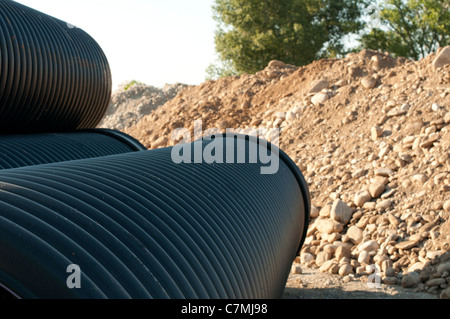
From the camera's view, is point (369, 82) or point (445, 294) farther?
point (369, 82)

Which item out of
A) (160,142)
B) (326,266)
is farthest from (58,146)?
(160,142)

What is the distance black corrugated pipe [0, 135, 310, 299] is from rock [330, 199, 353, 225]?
3325 mm

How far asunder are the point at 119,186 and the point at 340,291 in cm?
388

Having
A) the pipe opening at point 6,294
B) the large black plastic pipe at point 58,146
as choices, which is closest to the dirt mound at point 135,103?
the large black plastic pipe at point 58,146

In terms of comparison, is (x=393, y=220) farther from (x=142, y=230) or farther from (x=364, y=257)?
(x=142, y=230)

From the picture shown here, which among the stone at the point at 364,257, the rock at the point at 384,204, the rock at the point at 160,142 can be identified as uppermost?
the rock at the point at 160,142

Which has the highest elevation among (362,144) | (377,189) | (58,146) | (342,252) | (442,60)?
(442,60)

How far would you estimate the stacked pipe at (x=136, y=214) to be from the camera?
6.05 ft

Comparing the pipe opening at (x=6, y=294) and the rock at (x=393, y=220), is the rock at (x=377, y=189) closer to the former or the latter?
the rock at (x=393, y=220)

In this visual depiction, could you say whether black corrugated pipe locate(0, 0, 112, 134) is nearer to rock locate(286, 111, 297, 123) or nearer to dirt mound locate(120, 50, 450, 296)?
dirt mound locate(120, 50, 450, 296)

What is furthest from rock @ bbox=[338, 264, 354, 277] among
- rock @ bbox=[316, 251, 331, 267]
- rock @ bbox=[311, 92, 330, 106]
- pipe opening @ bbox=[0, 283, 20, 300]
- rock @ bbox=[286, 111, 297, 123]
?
rock @ bbox=[311, 92, 330, 106]

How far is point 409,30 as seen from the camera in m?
23.6

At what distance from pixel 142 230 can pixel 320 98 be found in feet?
32.9

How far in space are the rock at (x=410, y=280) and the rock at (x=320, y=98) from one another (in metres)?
6.54
